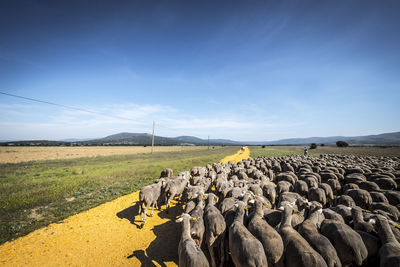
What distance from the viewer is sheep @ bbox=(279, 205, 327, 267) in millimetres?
3938

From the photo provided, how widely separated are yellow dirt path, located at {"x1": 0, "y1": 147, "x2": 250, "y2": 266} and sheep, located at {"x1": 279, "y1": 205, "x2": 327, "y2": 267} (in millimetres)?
4016

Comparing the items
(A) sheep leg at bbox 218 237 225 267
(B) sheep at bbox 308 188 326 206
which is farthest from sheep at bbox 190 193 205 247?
(B) sheep at bbox 308 188 326 206

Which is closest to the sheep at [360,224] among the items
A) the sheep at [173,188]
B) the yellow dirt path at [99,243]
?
the yellow dirt path at [99,243]

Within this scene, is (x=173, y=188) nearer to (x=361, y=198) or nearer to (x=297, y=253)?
(x=297, y=253)

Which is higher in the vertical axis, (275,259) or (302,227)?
(302,227)

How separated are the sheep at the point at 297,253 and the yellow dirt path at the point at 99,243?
4.02 metres

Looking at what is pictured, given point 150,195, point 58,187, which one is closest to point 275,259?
point 150,195

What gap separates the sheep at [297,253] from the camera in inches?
155

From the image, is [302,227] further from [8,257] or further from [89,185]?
[89,185]

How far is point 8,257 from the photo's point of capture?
5.98 metres

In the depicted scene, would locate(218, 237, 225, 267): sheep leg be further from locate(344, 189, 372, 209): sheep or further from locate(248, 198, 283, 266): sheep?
locate(344, 189, 372, 209): sheep

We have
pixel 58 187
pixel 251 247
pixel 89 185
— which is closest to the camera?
pixel 251 247

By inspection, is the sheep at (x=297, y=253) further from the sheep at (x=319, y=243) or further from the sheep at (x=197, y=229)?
the sheep at (x=197, y=229)

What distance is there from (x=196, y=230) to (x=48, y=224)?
27.2 ft
